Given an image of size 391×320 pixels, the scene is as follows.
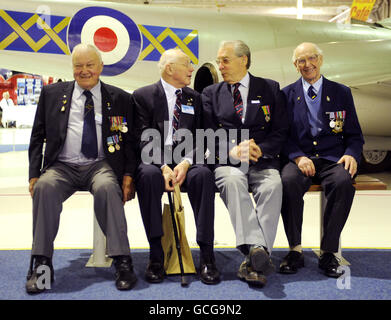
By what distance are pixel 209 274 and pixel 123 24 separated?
13.2 ft

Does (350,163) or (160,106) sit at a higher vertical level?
(160,106)

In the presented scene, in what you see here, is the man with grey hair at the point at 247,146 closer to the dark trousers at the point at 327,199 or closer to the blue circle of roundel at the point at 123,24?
the dark trousers at the point at 327,199

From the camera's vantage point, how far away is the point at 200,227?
7.17ft

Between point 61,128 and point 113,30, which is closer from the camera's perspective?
point 61,128

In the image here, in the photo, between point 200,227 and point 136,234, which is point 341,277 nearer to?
point 200,227

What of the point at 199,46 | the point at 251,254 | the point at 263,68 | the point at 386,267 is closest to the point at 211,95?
the point at 251,254

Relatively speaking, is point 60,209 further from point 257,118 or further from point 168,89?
point 257,118

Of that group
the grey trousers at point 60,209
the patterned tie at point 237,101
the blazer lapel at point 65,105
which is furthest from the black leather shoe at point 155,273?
the patterned tie at point 237,101

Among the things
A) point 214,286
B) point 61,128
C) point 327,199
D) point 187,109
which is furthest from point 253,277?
point 61,128

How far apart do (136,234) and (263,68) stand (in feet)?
8.76

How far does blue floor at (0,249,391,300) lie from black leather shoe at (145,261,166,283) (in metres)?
0.03

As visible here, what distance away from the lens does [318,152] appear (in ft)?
8.36

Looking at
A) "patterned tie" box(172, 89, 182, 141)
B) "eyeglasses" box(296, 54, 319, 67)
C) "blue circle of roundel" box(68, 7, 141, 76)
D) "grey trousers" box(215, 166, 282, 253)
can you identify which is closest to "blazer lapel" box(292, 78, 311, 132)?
"eyeglasses" box(296, 54, 319, 67)

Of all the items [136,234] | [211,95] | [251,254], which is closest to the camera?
[251,254]
